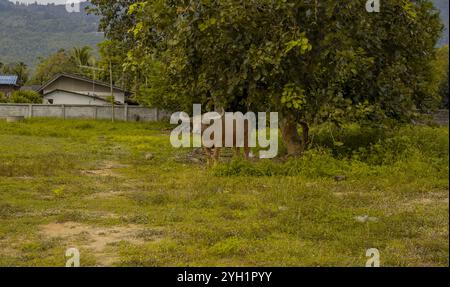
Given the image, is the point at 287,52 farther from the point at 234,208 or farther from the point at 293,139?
the point at 234,208

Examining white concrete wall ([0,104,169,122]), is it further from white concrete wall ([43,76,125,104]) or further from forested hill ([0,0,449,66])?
forested hill ([0,0,449,66])

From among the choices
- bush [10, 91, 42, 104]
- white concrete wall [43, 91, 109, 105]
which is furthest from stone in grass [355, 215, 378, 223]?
white concrete wall [43, 91, 109, 105]

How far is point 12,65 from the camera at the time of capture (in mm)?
65500

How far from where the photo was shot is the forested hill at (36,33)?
96.9m

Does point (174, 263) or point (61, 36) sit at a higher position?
point (61, 36)

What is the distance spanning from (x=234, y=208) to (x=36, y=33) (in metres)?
112

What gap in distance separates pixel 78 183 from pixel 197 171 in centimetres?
236

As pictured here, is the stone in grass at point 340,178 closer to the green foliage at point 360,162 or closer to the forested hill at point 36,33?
the green foliage at point 360,162

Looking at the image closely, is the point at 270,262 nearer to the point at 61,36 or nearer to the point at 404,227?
the point at 404,227

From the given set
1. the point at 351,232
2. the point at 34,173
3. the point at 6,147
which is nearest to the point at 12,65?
the point at 6,147

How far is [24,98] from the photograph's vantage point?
33.1 m

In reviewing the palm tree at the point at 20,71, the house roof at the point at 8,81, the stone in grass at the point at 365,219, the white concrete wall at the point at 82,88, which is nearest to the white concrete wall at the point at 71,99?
the white concrete wall at the point at 82,88

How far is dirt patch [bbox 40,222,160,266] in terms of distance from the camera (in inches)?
208

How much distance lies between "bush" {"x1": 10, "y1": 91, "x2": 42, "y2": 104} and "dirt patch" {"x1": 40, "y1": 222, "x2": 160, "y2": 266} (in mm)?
28563
